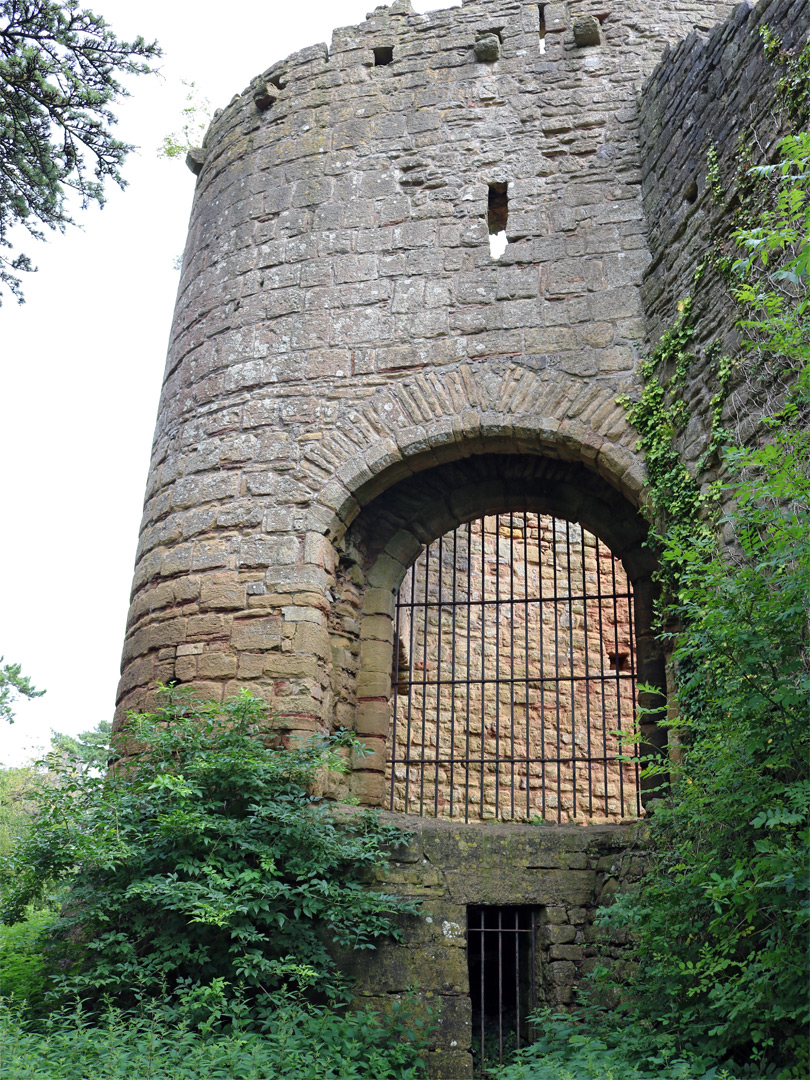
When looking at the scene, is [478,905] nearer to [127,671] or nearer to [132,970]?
[132,970]

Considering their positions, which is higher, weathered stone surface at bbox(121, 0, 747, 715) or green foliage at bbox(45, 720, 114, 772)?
weathered stone surface at bbox(121, 0, 747, 715)

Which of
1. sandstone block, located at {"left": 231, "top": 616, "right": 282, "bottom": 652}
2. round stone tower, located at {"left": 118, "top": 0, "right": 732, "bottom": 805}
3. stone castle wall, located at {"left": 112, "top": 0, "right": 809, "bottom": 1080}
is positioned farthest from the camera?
round stone tower, located at {"left": 118, "top": 0, "right": 732, "bottom": 805}

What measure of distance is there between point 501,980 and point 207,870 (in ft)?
5.59

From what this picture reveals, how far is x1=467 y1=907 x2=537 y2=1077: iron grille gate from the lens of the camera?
15.6 feet

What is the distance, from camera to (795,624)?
3.09 m

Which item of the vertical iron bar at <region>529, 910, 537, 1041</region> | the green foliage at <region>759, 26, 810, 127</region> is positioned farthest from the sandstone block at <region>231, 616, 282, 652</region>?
the green foliage at <region>759, 26, 810, 127</region>

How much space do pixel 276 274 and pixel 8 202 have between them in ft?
5.65

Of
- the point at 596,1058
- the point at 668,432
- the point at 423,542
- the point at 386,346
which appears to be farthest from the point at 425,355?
the point at 596,1058

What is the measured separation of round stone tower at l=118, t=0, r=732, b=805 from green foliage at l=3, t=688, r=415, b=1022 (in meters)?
0.47

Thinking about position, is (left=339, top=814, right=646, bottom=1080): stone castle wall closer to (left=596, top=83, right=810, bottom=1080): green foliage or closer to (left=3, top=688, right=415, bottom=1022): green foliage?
(left=3, top=688, right=415, bottom=1022): green foliage

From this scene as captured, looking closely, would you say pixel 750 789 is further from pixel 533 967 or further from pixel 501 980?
pixel 501 980

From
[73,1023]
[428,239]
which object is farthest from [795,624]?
[428,239]

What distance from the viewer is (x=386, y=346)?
5.82 meters

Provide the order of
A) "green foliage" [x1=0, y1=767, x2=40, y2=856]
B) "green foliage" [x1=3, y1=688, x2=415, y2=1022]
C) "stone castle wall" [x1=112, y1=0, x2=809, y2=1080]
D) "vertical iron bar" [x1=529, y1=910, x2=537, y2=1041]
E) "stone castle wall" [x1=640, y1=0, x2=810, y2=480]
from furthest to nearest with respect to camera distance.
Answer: "green foliage" [x1=0, y1=767, x2=40, y2=856], "stone castle wall" [x1=112, y1=0, x2=809, y2=1080], "vertical iron bar" [x1=529, y1=910, x2=537, y2=1041], "stone castle wall" [x1=640, y1=0, x2=810, y2=480], "green foliage" [x1=3, y1=688, x2=415, y2=1022]
